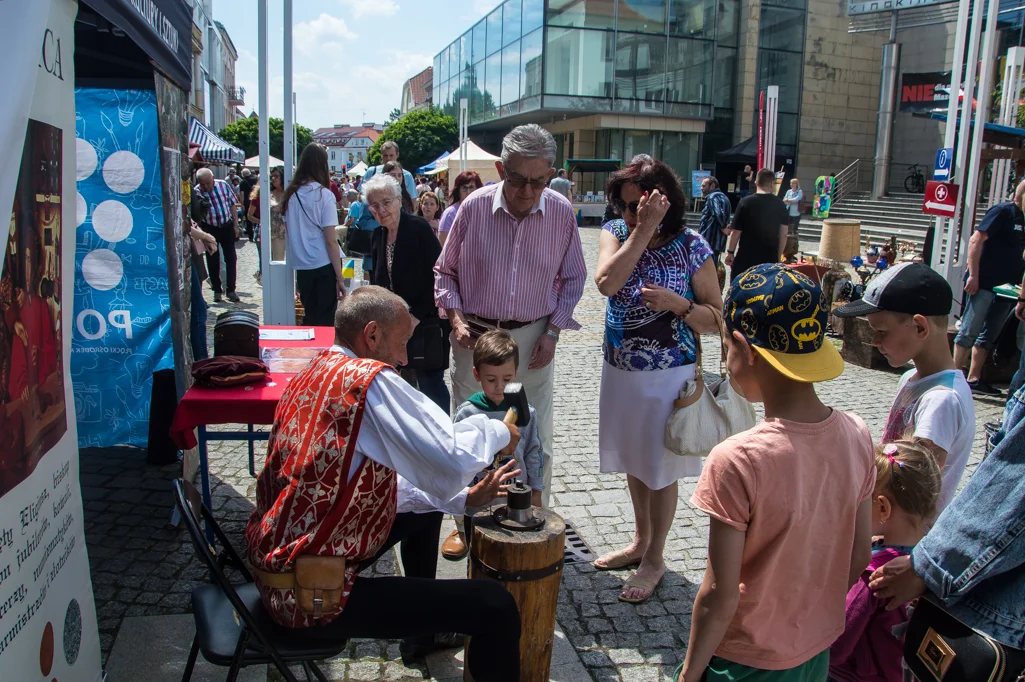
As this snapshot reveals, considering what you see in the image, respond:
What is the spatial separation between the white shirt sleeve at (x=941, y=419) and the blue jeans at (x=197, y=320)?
13.9ft

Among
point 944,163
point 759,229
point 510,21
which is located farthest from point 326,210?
point 510,21

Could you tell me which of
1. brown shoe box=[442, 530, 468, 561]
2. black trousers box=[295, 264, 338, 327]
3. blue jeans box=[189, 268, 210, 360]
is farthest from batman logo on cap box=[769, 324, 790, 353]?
black trousers box=[295, 264, 338, 327]

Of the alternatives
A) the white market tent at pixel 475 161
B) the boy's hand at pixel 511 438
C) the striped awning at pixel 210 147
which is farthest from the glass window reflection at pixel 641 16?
the boy's hand at pixel 511 438

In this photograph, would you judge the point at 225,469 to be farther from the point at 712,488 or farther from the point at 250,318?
the point at 712,488

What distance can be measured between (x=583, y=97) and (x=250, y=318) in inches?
1300

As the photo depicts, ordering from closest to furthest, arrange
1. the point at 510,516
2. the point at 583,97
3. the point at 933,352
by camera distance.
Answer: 1. the point at 933,352
2. the point at 510,516
3. the point at 583,97

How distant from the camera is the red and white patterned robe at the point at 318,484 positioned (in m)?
2.12

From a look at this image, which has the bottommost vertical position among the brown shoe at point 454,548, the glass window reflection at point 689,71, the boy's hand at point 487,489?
the brown shoe at point 454,548

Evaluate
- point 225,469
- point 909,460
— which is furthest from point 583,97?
point 909,460

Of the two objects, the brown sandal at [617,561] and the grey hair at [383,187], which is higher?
the grey hair at [383,187]

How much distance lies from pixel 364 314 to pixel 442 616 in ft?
3.15

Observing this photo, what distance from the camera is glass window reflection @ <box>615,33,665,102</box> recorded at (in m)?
34.6

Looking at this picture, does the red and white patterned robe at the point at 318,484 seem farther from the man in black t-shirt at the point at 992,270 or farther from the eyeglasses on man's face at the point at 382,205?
the man in black t-shirt at the point at 992,270

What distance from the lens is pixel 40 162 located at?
232cm
